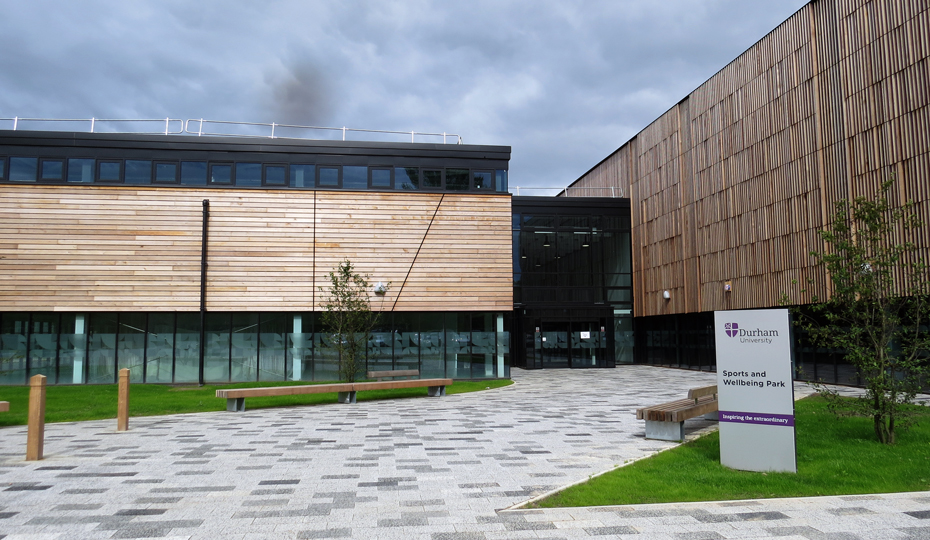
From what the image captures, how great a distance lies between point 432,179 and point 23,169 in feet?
44.4

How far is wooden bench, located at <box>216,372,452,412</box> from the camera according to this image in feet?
48.3

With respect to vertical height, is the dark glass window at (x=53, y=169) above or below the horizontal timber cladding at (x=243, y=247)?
above

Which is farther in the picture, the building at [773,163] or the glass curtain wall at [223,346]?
the glass curtain wall at [223,346]

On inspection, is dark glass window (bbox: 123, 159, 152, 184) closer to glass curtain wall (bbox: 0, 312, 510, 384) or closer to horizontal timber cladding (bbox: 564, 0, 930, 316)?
glass curtain wall (bbox: 0, 312, 510, 384)

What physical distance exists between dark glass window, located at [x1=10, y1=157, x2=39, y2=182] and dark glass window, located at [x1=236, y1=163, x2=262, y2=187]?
6.44m

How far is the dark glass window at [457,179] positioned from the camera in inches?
948

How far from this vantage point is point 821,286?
2094 centimetres

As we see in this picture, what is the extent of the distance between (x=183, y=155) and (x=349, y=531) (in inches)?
798

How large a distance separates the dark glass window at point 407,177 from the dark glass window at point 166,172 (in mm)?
7453

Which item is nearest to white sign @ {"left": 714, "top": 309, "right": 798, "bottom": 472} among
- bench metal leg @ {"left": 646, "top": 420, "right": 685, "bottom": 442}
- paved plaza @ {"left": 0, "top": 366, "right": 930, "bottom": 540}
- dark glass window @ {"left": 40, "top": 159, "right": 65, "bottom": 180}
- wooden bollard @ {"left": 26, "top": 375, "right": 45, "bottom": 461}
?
paved plaza @ {"left": 0, "top": 366, "right": 930, "bottom": 540}

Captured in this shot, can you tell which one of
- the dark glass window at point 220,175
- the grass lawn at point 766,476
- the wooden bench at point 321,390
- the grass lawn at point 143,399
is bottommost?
the grass lawn at point 143,399

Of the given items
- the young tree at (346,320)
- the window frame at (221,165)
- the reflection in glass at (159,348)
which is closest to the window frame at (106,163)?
the window frame at (221,165)

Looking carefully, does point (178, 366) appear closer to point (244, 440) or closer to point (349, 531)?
point (244, 440)

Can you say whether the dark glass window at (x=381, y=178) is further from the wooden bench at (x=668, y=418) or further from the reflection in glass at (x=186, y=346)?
the wooden bench at (x=668, y=418)
